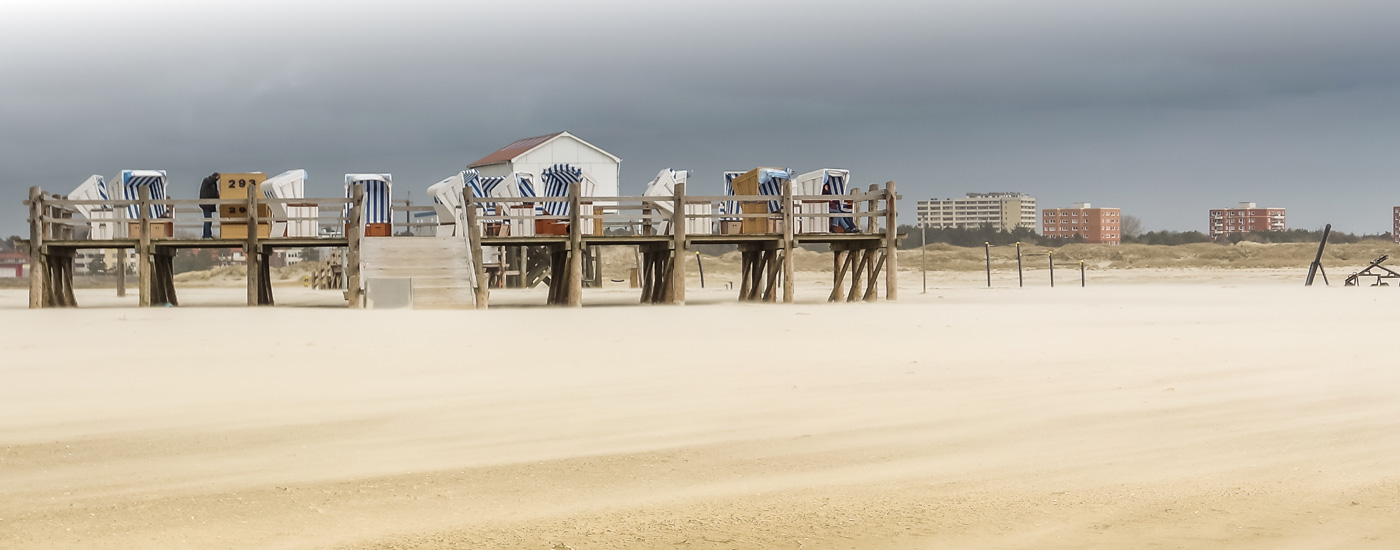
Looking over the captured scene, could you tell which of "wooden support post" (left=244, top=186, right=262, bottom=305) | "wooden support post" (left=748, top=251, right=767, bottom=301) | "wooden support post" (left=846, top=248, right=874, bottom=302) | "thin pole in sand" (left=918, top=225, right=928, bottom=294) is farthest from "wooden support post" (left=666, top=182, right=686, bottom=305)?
"wooden support post" (left=244, top=186, right=262, bottom=305)

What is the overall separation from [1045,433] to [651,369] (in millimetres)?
3568

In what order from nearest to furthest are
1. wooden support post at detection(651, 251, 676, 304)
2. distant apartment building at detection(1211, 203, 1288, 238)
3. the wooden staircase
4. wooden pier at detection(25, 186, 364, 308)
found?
the wooden staircase < wooden pier at detection(25, 186, 364, 308) < wooden support post at detection(651, 251, 676, 304) < distant apartment building at detection(1211, 203, 1288, 238)

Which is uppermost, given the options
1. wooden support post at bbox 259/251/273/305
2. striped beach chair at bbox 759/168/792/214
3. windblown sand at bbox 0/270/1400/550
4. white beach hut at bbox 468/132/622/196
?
white beach hut at bbox 468/132/622/196

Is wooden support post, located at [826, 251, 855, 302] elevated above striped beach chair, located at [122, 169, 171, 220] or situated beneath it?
situated beneath

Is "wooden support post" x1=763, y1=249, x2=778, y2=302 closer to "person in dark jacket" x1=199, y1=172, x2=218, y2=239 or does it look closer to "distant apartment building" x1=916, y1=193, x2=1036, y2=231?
"person in dark jacket" x1=199, y1=172, x2=218, y2=239

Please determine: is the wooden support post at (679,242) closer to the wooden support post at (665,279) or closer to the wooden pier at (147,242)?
the wooden support post at (665,279)

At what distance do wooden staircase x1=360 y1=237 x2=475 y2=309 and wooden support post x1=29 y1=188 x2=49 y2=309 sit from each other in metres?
6.29

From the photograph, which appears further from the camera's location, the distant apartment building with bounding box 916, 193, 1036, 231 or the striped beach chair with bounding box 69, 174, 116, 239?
the distant apartment building with bounding box 916, 193, 1036, 231

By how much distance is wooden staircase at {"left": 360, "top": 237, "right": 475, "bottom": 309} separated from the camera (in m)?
20.1

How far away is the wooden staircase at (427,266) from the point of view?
790 inches

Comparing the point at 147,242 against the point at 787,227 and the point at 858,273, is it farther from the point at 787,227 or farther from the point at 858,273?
the point at 858,273

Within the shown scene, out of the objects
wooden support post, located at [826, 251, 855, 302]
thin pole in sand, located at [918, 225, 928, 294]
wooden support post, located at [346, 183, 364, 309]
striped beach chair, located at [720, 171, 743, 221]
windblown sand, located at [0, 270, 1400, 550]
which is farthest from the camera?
thin pole in sand, located at [918, 225, 928, 294]

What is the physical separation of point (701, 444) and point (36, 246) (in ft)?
66.3

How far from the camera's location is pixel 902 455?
6.45m
